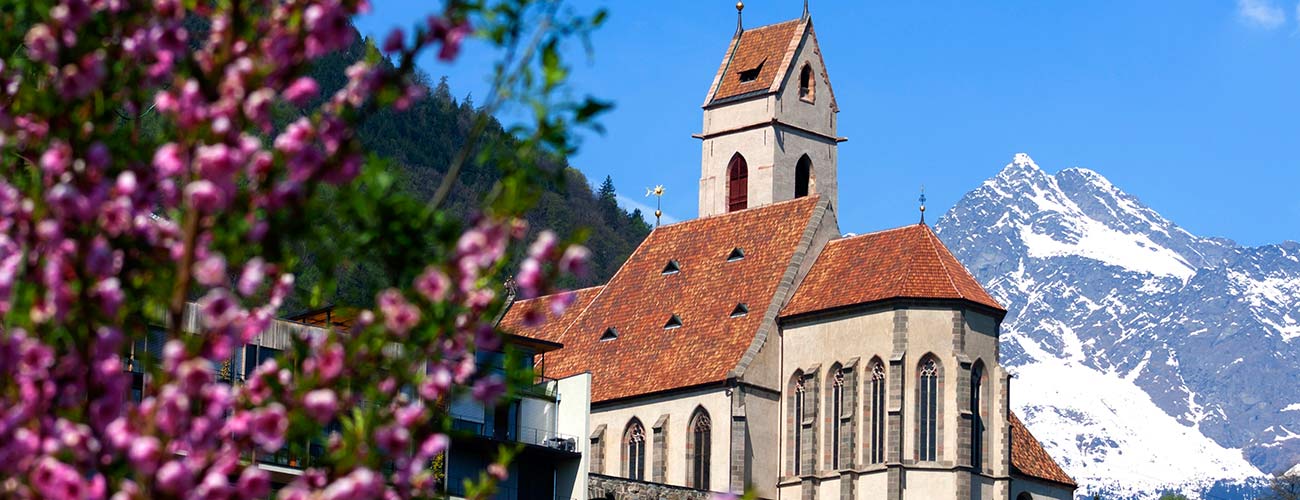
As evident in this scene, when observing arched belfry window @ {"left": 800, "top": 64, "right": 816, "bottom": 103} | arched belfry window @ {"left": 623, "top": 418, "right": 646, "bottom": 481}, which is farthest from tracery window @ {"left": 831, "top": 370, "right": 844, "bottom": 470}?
arched belfry window @ {"left": 800, "top": 64, "right": 816, "bottom": 103}

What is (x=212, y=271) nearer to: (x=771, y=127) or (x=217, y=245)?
(x=217, y=245)

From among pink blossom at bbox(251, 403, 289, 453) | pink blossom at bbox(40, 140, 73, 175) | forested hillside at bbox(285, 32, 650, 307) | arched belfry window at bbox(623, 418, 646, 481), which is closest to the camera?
pink blossom at bbox(251, 403, 289, 453)

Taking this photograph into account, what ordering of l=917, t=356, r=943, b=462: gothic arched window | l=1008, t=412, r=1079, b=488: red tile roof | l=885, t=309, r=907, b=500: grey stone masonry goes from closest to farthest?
l=885, t=309, r=907, b=500: grey stone masonry < l=917, t=356, r=943, b=462: gothic arched window < l=1008, t=412, r=1079, b=488: red tile roof

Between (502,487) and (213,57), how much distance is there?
47522mm

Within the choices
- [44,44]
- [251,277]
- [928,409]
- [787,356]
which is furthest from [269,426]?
[787,356]

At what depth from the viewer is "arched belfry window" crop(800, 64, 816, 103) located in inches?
3435

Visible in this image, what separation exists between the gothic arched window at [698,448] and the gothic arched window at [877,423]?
539 centimetres

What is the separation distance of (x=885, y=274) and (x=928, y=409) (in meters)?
4.66

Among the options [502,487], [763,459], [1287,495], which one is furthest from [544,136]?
[1287,495]

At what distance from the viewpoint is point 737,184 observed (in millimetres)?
85875

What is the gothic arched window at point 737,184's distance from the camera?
85375 millimetres

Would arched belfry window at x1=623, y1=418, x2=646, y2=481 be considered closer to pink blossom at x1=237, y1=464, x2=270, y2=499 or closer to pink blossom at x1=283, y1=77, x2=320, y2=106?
pink blossom at x1=283, y1=77, x2=320, y2=106

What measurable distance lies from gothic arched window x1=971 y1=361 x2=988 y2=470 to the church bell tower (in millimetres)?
13241

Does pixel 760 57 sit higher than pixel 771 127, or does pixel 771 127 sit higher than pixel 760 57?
pixel 760 57
